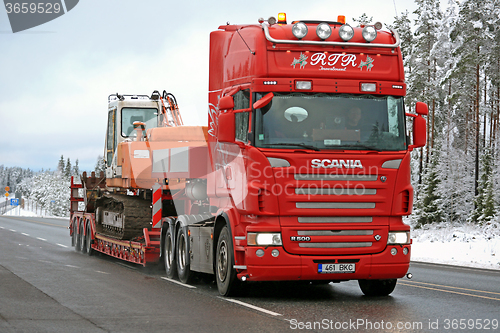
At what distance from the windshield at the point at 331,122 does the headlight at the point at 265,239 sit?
4.24 ft

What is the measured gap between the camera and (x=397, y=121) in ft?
33.3

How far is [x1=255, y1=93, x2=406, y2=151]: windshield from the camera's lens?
9.77m

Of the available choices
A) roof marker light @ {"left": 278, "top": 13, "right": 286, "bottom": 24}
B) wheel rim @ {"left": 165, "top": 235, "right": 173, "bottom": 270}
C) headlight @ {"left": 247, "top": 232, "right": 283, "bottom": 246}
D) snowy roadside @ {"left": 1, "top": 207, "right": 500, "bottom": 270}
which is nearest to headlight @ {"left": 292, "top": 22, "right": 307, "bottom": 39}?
roof marker light @ {"left": 278, "top": 13, "right": 286, "bottom": 24}

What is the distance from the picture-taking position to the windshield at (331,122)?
977cm

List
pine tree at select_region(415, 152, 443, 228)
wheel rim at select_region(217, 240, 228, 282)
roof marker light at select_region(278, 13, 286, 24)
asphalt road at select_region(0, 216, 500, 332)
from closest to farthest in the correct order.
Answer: asphalt road at select_region(0, 216, 500, 332) < wheel rim at select_region(217, 240, 228, 282) < roof marker light at select_region(278, 13, 286, 24) < pine tree at select_region(415, 152, 443, 228)

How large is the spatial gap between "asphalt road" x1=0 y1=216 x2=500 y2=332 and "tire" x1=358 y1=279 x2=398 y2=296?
141 mm

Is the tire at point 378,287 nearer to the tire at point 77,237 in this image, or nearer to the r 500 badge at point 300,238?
the r 500 badge at point 300,238

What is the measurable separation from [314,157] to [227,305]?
2.53m

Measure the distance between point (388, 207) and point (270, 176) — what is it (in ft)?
6.19

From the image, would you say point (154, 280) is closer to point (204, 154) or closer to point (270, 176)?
point (204, 154)

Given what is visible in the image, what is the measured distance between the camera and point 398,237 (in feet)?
33.2

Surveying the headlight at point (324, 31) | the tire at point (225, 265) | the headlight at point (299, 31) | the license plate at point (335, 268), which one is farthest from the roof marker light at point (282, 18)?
the license plate at point (335, 268)

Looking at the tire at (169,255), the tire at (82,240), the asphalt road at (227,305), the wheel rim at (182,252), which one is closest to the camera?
the asphalt road at (227,305)

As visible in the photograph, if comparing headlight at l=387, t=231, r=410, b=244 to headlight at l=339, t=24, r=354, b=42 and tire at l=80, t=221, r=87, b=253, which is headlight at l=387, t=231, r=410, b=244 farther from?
tire at l=80, t=221, r=87, b=253
